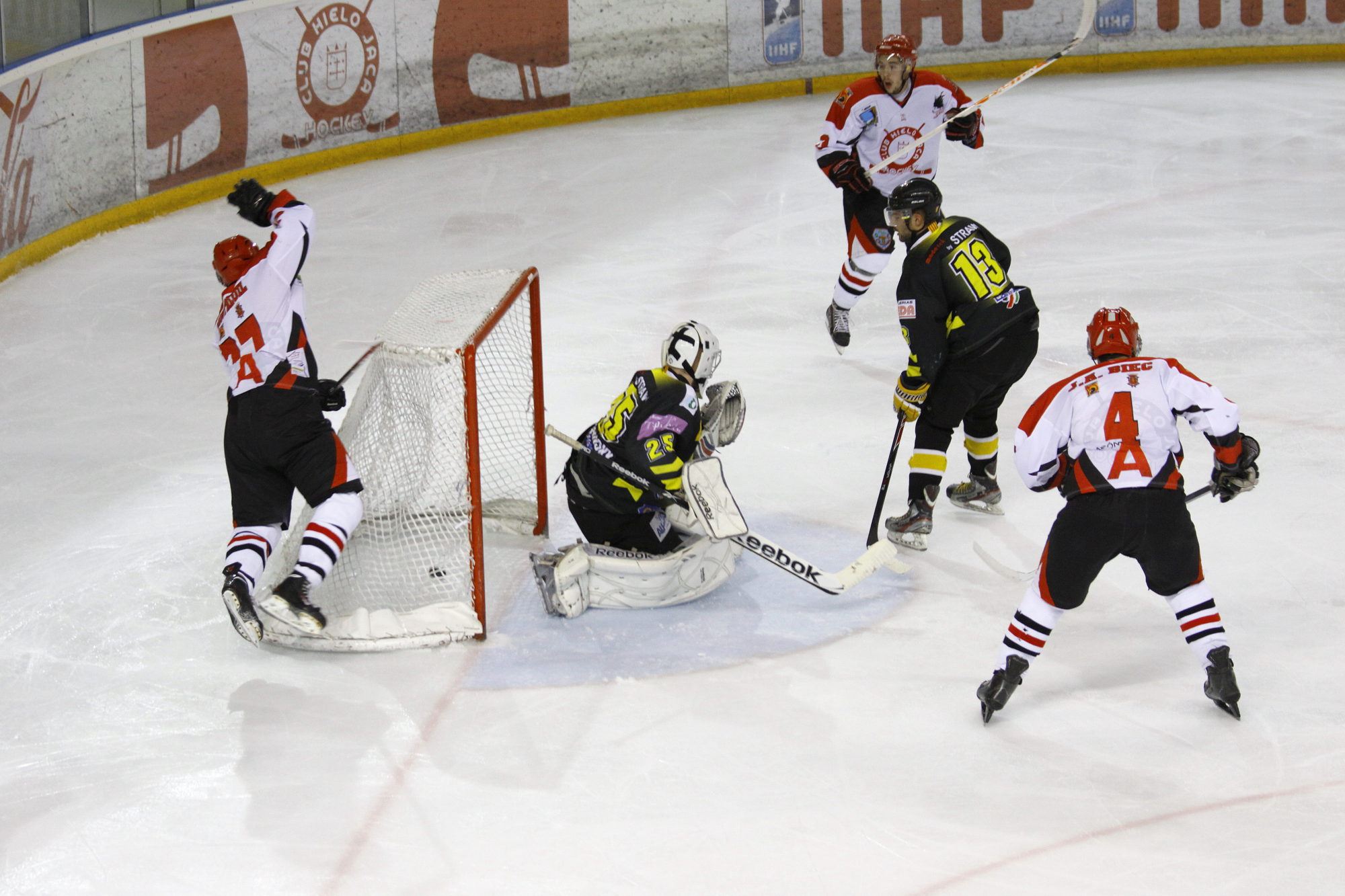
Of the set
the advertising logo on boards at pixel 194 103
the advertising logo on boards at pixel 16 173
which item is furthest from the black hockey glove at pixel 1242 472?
the advertising logo on boards at pixel 194 103

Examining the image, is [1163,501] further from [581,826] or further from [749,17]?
[749,17]

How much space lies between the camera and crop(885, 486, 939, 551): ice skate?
175 inches

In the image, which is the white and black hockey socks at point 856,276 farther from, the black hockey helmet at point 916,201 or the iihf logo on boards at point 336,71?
the iihf logo on boards at point 336,71

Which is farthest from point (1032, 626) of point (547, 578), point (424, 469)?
point (424, 469)

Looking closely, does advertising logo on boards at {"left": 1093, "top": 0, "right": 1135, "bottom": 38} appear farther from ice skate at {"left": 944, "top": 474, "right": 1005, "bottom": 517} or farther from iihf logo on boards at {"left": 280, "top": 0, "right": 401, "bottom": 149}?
ice skate at {"left": 944, "top": 474, "right": 1005, "bottom": 517}

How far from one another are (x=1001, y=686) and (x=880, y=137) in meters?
2.92

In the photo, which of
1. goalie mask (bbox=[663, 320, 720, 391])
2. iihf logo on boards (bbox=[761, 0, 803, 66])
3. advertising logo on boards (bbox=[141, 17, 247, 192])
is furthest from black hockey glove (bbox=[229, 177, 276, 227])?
iihf logo on boards (bbox=[761, 0, 803, 66])

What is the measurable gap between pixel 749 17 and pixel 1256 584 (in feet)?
20.5

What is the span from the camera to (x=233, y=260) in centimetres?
400

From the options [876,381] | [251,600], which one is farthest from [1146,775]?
[876,381]

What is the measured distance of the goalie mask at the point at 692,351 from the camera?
3900 mm

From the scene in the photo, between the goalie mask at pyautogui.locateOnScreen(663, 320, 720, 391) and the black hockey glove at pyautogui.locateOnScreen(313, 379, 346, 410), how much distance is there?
832 mm

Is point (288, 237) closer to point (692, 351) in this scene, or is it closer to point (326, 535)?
point (326, 535)

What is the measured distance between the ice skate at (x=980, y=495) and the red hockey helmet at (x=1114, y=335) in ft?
4.01
